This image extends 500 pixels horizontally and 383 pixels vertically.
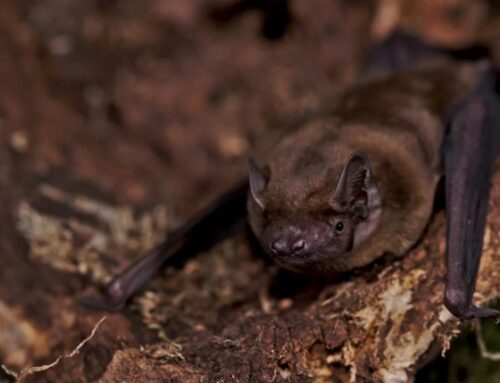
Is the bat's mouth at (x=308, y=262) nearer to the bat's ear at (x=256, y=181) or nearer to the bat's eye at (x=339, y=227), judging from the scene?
the bat's eye at (x=339, y=227)

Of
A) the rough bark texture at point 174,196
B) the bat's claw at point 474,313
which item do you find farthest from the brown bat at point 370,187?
the rough bark texture at point 174,196

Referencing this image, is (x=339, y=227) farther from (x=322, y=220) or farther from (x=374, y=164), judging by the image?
(x=374, y=164)

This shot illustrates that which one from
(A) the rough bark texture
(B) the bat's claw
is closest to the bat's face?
(A) the rough bark texture

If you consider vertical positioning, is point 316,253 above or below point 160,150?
above

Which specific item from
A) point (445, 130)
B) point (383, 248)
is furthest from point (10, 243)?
point (445, 130)

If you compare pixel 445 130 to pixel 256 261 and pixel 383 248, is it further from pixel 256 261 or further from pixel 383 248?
pixel 256 261

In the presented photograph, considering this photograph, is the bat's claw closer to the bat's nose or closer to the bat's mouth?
the bat's mouth

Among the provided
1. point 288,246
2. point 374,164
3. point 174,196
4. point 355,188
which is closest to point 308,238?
point 288,246
